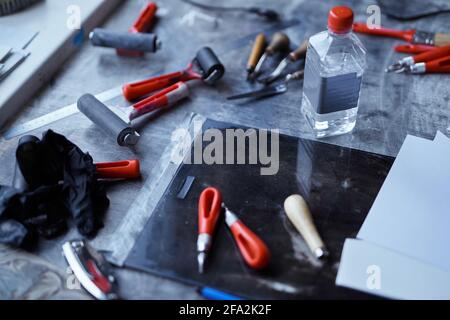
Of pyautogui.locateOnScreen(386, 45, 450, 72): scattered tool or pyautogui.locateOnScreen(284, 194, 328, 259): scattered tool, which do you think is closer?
pyautogui.locateOnScreen(284, 194, 328, 259): scattered tool

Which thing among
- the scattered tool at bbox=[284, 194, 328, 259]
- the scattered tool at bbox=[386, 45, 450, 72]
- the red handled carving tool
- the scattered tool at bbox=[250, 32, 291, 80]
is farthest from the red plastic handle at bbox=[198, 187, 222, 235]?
the scattered tool at bbox=[386, 45, 450, 72]

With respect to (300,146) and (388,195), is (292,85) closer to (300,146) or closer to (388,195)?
(300,146)

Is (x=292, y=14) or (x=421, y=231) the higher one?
(x=292, y=14)

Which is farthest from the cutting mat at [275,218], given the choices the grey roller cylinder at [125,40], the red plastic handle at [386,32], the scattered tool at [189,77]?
the red plastic handle at [386,32]

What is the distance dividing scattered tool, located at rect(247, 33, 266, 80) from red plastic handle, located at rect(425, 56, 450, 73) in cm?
32

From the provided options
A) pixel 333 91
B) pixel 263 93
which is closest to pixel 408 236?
pixel 333 91

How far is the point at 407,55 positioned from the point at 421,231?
0.45 metres

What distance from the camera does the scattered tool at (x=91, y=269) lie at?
685mm

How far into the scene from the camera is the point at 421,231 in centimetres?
75

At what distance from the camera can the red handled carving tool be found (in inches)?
28.0

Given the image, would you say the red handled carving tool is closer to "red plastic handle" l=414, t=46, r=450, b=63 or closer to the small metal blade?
the small metal blade

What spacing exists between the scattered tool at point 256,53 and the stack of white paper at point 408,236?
327 mm
